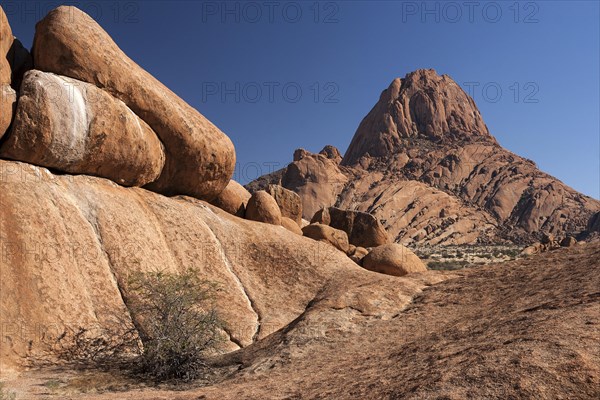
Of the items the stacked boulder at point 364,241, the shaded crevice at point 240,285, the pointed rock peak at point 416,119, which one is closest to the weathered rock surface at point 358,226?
the stacked boulder at point 364,241

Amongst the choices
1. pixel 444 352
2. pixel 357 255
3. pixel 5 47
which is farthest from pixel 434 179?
pixel 444 352

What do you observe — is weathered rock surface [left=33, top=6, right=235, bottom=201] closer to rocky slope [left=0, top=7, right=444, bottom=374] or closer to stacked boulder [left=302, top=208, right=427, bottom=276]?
rocky slope [left=0, top=7, right=444, bottom=374]

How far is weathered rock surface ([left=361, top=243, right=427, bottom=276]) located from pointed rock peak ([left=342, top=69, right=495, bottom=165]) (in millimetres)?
95677

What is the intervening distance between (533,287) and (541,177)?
110 meters

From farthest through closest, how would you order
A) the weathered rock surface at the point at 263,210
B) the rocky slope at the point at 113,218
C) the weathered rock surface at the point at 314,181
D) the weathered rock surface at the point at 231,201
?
the weathered rock surface at the point at 314,181
the weathered rock surface at the point at 231,201
the weathered rock surface at the point at 263,210
the rocky slope at the point at 113,218

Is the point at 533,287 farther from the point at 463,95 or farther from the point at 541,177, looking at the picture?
the point at 463,95

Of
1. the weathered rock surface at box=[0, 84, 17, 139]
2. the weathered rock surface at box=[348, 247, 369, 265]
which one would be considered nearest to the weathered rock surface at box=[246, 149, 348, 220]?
the weathered rock surface at box=[348, 247, 369, 265]

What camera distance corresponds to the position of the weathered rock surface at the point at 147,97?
1986cm

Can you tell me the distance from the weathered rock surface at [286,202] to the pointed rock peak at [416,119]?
299 feet

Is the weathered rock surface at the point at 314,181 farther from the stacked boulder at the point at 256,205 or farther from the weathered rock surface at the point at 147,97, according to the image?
the weathered rock surface at the point at 147,97

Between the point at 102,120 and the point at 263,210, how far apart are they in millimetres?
9980

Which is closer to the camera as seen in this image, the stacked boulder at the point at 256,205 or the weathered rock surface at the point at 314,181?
the stacked boulder at the point at 256,205

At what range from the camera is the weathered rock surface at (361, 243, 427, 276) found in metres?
23.6

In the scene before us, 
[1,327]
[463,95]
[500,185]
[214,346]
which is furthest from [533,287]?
[463,95]
